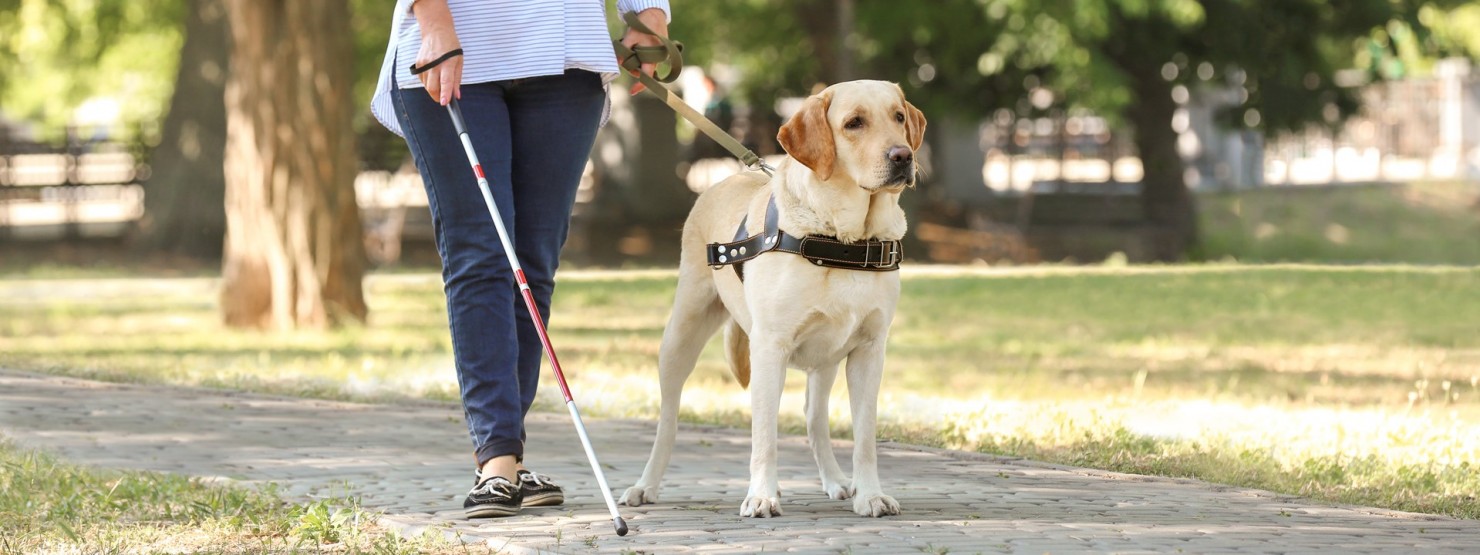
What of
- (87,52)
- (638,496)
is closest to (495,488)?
(638,496)

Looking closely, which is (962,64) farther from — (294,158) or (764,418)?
(764,418)

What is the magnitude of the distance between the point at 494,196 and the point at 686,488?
1252mm

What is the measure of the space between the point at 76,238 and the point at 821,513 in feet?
73.4

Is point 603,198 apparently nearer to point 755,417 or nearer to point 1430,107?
point 1430,107

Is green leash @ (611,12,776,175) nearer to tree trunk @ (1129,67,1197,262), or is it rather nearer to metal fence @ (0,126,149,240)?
tree trunk @ (1129,67,1197,262)

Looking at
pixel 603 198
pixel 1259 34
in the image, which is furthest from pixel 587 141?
pixel 603 198

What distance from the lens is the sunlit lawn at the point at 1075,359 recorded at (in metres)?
6.94

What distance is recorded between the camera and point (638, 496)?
18.5 ft

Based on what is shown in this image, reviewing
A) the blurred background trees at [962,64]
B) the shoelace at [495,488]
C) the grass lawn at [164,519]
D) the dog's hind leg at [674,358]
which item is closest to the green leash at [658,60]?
the dog's hind leg at [674,358]

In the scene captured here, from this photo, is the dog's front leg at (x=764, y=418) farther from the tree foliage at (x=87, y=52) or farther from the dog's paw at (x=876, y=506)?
the tree foliage at (x=87, y=52)

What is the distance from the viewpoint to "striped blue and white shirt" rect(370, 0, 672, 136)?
5.39 m

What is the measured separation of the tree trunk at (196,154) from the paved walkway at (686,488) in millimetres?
14919

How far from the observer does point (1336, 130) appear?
2422 cm

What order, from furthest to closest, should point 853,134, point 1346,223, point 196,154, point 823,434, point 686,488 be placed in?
point 1346,223 → point 196,154 → point 686,488 → point 823,434 → point 853,134
